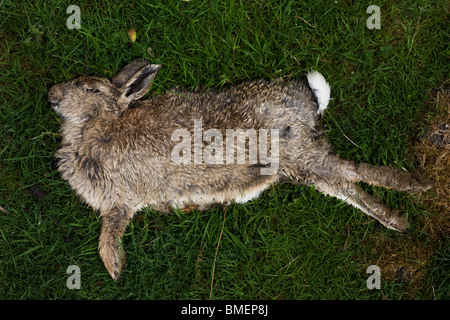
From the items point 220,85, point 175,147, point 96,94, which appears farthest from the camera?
point 220,85

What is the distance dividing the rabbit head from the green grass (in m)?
0.28

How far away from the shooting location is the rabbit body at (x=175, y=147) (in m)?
3.41

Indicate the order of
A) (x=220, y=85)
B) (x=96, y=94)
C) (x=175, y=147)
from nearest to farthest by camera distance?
(x=175, y=147) → (x=96, y=94) → (x=220, y=85)

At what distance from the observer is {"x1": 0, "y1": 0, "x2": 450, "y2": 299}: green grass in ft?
12.8

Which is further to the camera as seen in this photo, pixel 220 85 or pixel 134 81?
pixel 220 85

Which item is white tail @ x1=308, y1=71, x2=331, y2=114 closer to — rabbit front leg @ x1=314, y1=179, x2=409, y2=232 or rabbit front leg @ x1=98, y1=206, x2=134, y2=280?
rabbit front leg @ x1=314, y1=179, x2=409, y2=232

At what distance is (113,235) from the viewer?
3.65 m

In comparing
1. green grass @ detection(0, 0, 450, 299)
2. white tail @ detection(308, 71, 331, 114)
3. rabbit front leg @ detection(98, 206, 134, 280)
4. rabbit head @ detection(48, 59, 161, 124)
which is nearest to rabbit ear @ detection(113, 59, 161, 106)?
rabbit head @ detection(48, 59, 161, 124)

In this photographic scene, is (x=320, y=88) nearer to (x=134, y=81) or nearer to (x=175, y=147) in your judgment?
(x=175, y=147)

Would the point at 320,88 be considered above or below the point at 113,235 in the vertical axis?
above

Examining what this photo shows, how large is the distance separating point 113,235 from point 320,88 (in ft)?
7.94

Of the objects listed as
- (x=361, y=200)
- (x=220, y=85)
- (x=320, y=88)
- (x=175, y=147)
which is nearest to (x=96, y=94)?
(x=175, y=147)

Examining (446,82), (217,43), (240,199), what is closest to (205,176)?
(240,199)
